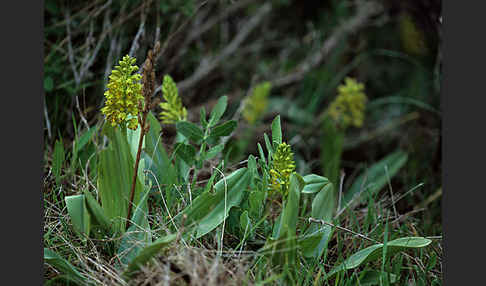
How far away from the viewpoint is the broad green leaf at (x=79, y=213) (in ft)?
4.28

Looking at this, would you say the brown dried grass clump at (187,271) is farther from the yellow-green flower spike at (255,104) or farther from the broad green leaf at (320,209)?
the yellow-green flower spike at (255,104)

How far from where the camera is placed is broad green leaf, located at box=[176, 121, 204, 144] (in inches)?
62.7

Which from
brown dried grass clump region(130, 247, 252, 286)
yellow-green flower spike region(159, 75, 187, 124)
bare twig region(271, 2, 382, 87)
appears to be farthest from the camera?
bare twig region(271, 2, 382, 87)

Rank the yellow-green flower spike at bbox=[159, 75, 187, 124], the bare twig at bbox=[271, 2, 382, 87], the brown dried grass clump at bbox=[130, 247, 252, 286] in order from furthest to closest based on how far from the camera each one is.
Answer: the bare twig at bbox=[271, 2, 382, 87]
the yellow-green flower spike at bbox=[159, 75, 187, 124]
the brown dried grass clump at bbox=[130, 247, 252, 286]

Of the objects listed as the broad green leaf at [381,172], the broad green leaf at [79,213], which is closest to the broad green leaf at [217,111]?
the broad green leaf at [79,213]

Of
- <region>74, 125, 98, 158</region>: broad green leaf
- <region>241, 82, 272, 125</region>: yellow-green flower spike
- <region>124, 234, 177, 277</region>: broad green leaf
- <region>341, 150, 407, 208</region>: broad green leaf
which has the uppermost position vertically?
<region>74, 125, 98, 158</region>: broad green leaf

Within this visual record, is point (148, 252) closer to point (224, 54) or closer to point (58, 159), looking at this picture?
point (58, 159)

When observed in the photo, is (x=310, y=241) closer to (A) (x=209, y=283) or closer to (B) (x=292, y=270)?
(B) (x=292, y=270)

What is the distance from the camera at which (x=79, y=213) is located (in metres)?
1.33

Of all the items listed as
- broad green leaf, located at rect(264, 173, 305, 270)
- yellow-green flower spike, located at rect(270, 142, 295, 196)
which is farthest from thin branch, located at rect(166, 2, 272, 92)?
broad green leaf, located at rect(264, 173, 305, 270)

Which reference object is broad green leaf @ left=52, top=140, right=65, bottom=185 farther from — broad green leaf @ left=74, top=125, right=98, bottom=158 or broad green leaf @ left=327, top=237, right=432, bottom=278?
broad green leaf @ left=327, top=237, right=432, bottom=278

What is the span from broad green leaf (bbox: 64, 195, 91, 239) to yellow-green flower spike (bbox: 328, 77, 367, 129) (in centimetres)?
175

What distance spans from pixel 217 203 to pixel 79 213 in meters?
0.37

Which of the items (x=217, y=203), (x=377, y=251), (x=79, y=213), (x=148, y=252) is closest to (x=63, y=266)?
(x=79, y=213)
